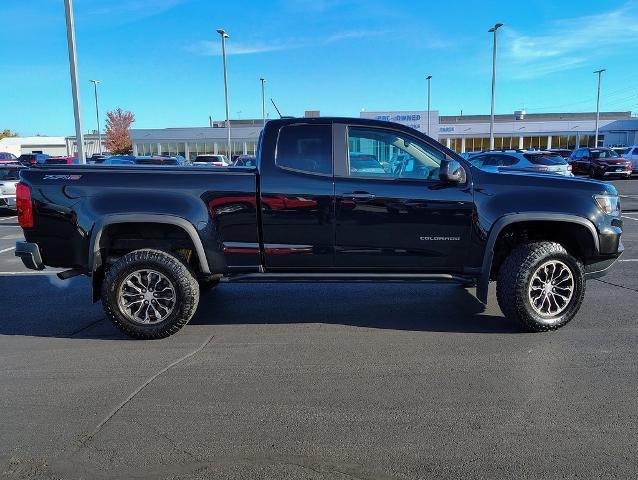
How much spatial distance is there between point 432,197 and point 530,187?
95 centimetres

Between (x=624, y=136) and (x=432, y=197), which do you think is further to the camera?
(x=624, y=136)

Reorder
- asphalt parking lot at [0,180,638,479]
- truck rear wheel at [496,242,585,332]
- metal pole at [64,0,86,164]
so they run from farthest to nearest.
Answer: metal pole at [64,0,86,164] → truck rear wheel at [496,242,585,332] → asphalt parking lot at [0,180,638,479]

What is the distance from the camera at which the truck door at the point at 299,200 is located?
4879 millimetres

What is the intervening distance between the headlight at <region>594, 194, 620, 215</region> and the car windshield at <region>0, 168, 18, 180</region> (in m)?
16.5

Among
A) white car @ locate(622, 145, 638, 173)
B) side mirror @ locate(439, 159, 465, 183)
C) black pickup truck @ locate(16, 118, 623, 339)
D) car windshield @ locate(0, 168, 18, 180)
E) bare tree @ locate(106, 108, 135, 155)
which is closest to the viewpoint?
side mirror @ locate(439, 159, 465, 183)

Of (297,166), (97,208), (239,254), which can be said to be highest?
(297,166)

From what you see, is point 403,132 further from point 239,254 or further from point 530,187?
point 239,254

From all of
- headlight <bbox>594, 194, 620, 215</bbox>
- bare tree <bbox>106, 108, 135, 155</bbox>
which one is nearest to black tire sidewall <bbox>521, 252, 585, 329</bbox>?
headlight <bbox>594, 194, 620, 215</bbox>

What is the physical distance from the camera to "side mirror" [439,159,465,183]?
4.71 metres

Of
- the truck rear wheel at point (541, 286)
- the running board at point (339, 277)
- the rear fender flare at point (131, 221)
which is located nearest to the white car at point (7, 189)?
the rear fender flare at point (131, 221)

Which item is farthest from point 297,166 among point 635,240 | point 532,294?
point 635,240

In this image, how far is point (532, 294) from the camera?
5008mm

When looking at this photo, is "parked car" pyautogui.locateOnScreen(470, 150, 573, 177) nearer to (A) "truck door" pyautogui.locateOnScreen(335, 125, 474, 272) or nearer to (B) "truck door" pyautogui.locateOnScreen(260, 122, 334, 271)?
(A) "truck door" pyautogui.locateOnScreen(335, 125, 474, 272)

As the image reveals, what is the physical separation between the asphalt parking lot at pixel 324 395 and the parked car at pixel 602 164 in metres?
27.5
